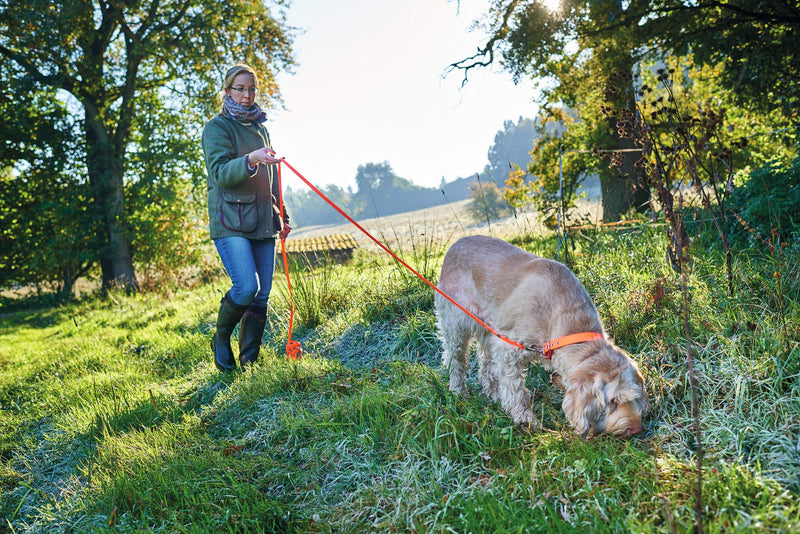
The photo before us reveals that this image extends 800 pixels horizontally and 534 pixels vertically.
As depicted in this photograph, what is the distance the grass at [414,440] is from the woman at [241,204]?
59 cm

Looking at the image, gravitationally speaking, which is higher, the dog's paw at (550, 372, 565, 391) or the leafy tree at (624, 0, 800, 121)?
the leafy tree at (624, 0, 800, 121)

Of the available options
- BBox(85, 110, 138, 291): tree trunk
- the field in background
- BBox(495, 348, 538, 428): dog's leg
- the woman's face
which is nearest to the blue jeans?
the field in background

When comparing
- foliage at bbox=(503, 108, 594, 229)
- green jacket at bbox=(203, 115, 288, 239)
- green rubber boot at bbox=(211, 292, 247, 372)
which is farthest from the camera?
foliage at bbox=(503, 108, 594, 229)

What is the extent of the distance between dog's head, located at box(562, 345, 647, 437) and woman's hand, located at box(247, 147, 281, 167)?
2.46m

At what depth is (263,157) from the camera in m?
3.44

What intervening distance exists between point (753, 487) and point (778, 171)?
388 centimetres

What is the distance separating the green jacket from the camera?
377cm

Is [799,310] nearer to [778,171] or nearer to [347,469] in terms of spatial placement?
[778,171]

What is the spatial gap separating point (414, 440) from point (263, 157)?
221 centimetres

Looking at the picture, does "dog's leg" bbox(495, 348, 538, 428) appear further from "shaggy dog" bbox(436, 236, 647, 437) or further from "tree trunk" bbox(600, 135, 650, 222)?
"tree trunk" bbox(600, 135, 650, 222)

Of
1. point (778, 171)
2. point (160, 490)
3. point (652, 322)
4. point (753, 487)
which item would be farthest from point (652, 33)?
point (160, 490)

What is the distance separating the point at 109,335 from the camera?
6.96 metres

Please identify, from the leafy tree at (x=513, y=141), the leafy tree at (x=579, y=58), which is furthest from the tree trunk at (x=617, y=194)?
the leafy tree at (x=513, y=141)

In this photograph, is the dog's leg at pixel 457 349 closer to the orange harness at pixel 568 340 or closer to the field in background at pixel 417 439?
the field in background at pixel 417 439
